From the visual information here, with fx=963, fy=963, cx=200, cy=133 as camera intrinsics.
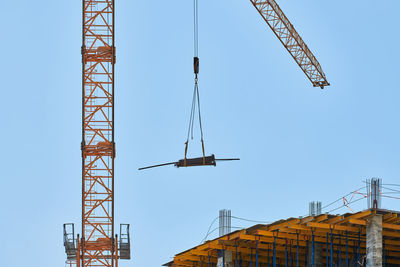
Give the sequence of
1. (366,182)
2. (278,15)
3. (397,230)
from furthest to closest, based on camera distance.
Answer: (278,15) < (366,182) < (397,230)

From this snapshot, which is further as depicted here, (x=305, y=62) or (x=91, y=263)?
(x=305, y=62)

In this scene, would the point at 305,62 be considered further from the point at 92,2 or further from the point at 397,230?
the point at 397,230

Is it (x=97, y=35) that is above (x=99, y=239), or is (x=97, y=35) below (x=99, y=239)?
above

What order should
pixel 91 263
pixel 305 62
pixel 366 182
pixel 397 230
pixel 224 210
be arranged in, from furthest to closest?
1. pixel 305 62
2. pixel 91 263
3. pixel 224 210
4. pixel 366 182
5. pixel 397 230

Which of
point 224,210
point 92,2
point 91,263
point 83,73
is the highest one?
point 92,2

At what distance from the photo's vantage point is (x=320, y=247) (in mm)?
49375

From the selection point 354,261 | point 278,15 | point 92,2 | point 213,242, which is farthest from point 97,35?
point 354,261

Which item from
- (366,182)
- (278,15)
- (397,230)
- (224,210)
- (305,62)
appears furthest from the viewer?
(305,62)

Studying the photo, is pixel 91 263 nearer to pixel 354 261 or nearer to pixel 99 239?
pixel 99 239

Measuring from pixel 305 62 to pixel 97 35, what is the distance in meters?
29.8

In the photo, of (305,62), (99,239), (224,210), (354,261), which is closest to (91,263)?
(99,239)

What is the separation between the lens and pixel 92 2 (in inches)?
2953

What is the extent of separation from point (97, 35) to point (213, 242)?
2820 cm

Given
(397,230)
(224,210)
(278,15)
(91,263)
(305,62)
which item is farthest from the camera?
→ (305,62)
